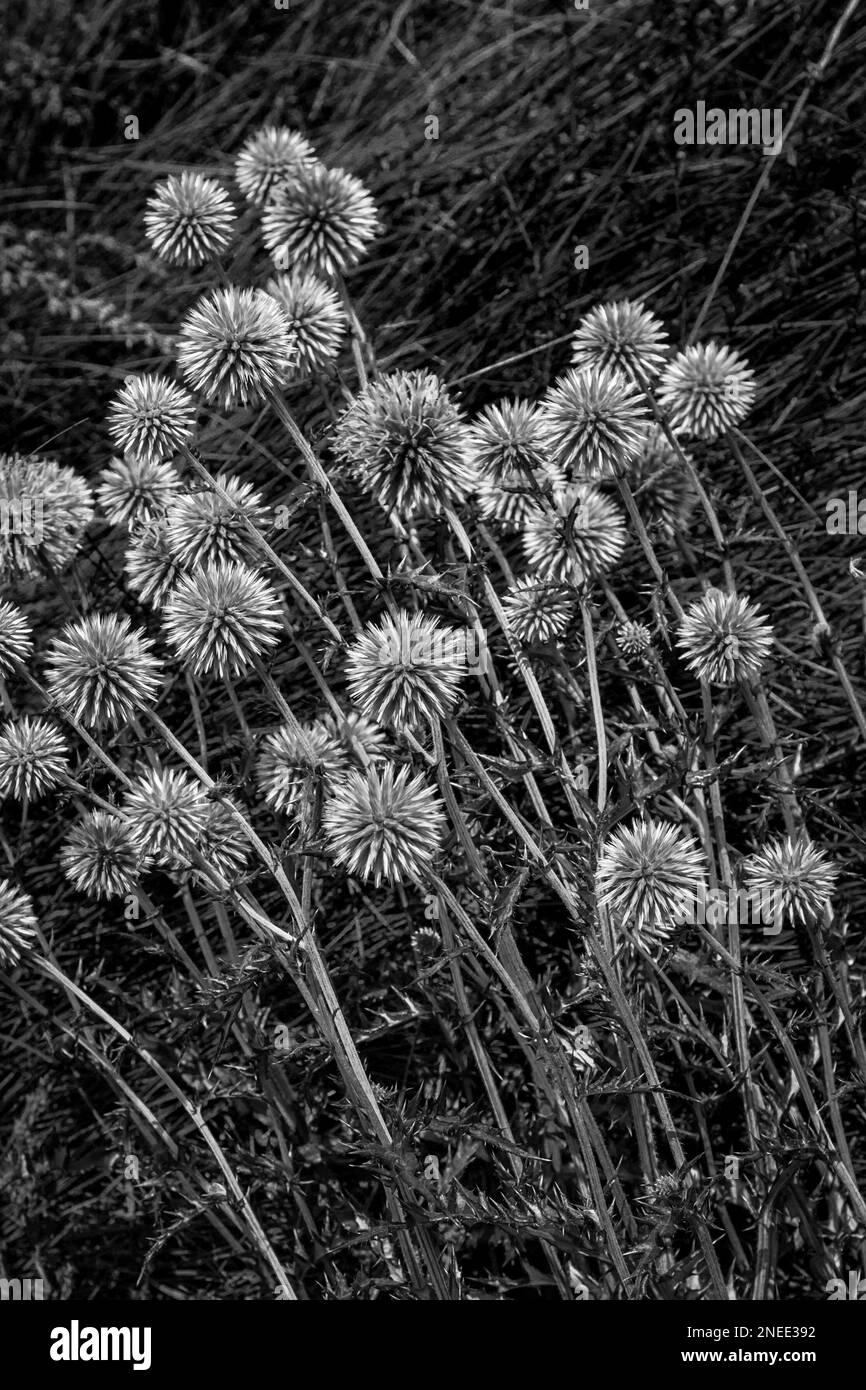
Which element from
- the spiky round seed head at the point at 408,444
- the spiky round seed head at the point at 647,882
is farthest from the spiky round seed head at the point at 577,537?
the spiky round seed head at the point at 647,882

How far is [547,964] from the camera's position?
3205mm

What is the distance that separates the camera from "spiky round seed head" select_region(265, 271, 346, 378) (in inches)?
107

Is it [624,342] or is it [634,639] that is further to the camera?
[624,342]

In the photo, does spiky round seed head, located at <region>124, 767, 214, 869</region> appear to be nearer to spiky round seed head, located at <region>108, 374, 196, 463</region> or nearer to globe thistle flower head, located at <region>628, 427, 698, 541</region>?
spiky round seed head, located at <region>108, 374, 196, 463</region>

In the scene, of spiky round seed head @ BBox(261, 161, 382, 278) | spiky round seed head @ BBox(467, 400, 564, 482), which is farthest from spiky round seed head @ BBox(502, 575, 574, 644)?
spiky round seed head @ BBox(261, 161, 382, 278)

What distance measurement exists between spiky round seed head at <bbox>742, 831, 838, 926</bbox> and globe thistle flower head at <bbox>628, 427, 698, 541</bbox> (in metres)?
0.83

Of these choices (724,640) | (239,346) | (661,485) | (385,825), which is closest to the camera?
(385,825)

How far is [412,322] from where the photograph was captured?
3.30 metres

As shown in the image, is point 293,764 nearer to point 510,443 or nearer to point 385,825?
point 385,825

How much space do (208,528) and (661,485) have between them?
107 centimetres

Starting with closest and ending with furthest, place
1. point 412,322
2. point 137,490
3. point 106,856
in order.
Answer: point 106,856 → point 137,490 → point 412,322

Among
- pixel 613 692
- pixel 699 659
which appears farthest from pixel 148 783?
pixel 613 692

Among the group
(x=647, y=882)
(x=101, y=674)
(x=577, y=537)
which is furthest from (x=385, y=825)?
(x=577, y=537)

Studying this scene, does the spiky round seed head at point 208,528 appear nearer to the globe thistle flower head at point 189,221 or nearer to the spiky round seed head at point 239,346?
the spiky round seed head at point 239,346
